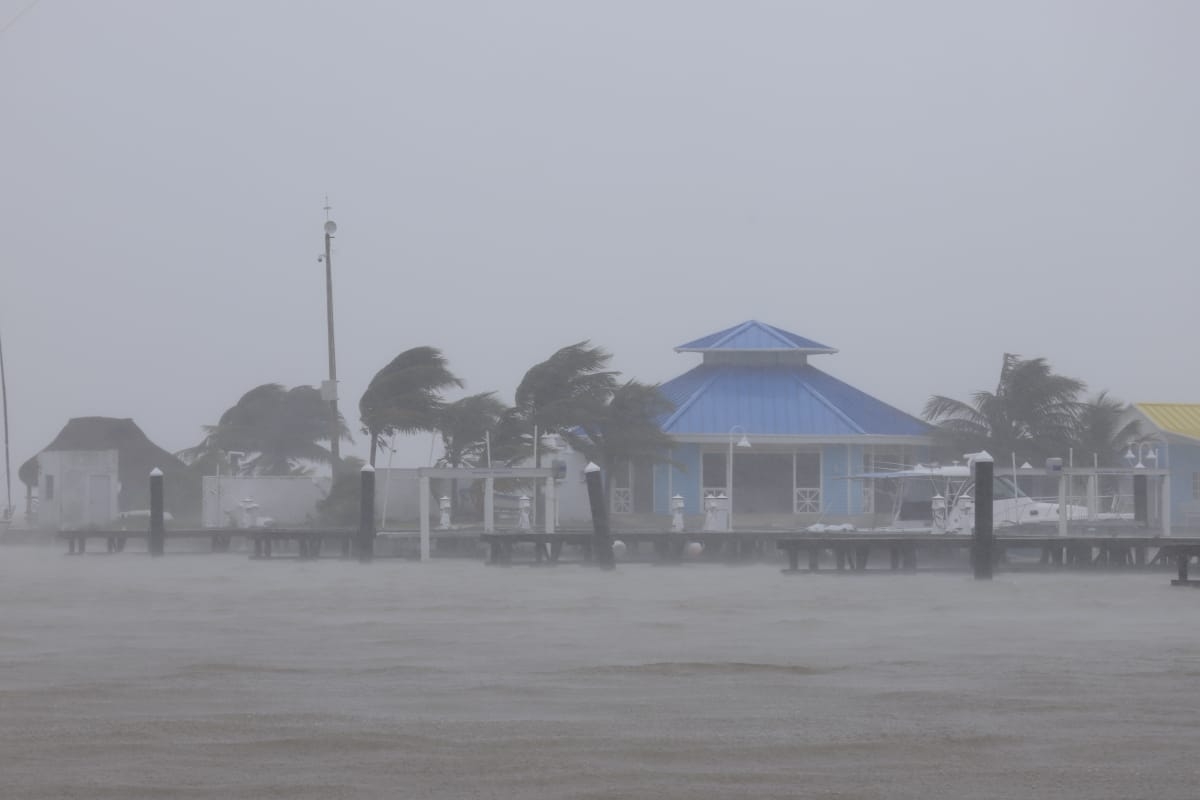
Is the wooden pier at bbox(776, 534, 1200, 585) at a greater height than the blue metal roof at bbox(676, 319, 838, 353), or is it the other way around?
the blue metal roof at bbox(676, 319, 838, 353)

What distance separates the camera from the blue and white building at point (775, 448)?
4322cm

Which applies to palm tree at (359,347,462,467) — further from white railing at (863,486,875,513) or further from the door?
white railing at (863,486,875,513)

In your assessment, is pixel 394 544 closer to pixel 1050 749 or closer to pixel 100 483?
pixel 100 483

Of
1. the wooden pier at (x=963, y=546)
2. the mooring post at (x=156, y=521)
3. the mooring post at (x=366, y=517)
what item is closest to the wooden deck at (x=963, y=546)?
the wooden pier at (x=963, y=546)

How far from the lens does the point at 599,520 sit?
27875mm

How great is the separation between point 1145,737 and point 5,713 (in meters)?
6.46

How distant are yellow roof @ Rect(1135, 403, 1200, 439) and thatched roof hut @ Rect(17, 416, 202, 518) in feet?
94.7

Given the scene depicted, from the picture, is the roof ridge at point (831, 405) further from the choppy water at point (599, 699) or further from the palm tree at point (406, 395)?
the choppy water at point (599, 699)

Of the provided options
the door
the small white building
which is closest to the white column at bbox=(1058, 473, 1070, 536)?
the small white building

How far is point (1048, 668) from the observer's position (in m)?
12.0

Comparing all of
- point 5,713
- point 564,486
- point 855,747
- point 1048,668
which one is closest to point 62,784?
point 5,713

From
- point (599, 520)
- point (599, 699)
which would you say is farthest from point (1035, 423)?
point (599, 699)

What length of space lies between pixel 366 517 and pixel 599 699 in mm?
19920

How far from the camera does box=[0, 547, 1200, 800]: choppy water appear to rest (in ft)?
25.3
